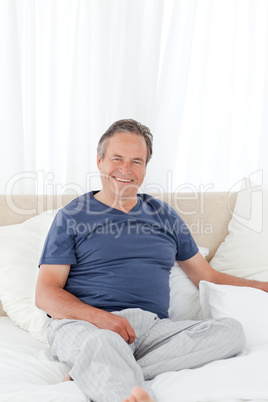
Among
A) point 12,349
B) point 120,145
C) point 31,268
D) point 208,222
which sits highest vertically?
point 120,145

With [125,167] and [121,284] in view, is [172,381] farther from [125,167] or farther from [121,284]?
[125,167]

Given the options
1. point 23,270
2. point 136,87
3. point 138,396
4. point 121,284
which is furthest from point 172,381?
point 136,87

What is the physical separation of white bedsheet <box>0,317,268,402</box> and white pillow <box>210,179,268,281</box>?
52cm

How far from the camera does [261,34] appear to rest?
2654 millimetres

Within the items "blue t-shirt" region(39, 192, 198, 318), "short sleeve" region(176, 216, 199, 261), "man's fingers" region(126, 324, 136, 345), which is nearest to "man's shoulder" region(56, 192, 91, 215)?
"blue t-shirt" region(39, 192, 198, 318)

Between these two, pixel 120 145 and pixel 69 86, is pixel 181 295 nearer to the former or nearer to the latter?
pixel 120 145

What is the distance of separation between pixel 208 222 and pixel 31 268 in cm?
82

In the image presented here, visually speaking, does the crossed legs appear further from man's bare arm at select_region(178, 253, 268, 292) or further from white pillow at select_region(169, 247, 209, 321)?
man's bare arm at select_region(178, 253, 268, 292)

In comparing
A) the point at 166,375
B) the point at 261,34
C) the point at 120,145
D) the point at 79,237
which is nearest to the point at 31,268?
the point at 79,237

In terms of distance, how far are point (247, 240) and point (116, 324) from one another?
0.84 m

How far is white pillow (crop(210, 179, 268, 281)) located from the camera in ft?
6.28

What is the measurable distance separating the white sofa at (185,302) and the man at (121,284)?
7cm

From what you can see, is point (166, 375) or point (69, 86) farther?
point (69, 86)

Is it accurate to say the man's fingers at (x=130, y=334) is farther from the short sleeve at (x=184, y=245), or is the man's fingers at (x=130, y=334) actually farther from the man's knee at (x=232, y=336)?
the short sleeve at (x=184, y=245)
